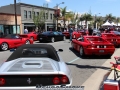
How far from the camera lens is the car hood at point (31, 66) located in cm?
391

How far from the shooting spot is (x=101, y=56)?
1187 cm

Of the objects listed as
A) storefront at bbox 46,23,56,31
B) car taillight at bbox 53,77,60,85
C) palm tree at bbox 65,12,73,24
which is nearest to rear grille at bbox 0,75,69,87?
car taillight at bbox 53,77,60,85

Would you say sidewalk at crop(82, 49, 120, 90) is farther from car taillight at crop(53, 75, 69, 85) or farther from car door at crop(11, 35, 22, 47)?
car door at crop(11, 35, 22, 47)

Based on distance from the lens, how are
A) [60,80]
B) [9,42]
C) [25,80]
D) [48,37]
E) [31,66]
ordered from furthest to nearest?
[48,37]
[9,42]
[31,66]
[60,80]
[25,80]

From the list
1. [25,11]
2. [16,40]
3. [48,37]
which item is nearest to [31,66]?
[16,40]

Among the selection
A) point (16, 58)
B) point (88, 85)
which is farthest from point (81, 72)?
point (16, 58)

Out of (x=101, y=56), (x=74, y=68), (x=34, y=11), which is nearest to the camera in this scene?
(x=74, y=68)

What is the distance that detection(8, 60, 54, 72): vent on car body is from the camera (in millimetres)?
3994

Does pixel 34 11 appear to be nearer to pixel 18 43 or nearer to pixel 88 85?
pixel 18 43

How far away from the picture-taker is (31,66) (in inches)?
164

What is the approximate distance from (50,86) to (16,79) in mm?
646

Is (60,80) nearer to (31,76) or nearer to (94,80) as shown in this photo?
(31,76)

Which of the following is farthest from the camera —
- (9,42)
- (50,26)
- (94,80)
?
(50,26)

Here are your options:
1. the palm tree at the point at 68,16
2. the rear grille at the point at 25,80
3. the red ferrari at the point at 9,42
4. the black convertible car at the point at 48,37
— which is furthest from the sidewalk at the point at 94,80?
the palm tree at the point at 68,16
